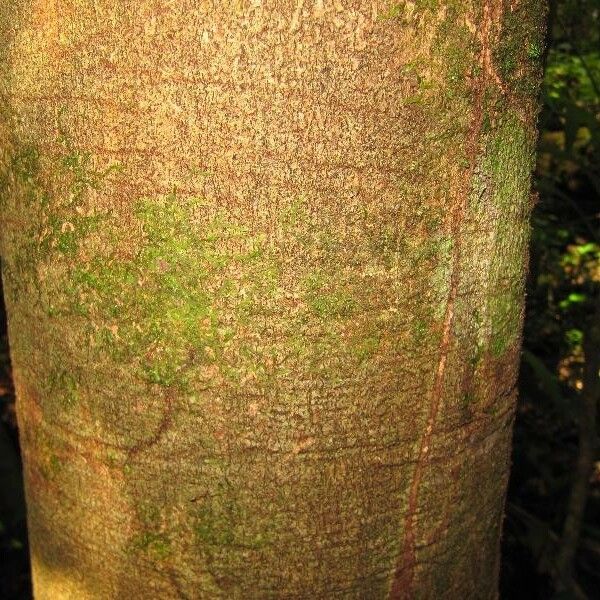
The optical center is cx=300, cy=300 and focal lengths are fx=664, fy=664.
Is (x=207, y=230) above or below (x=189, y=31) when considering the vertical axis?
below

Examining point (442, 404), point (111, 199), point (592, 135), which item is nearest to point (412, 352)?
point (442, 404)

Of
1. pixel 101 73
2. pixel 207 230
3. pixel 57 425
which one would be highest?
pixel 101 73

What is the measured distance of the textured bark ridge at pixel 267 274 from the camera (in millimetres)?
626

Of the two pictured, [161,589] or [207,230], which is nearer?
[207,230]

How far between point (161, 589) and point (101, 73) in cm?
58

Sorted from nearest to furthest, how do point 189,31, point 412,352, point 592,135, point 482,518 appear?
point 189,31 → point 412,352 → point 482,518 → point 592,135

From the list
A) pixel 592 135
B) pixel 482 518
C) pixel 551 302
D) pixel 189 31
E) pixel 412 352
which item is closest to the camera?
pixel 189 31

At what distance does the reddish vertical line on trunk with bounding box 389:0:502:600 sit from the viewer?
2.23 ft

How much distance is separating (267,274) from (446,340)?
0.72 feet

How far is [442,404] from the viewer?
0.75 meters

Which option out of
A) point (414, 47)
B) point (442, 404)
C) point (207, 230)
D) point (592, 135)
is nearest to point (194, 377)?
point (207, 230)

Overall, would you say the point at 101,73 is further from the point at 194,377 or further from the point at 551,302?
the point at 551,302

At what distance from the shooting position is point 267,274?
66 cm

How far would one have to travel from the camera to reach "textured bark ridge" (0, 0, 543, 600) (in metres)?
0.63
